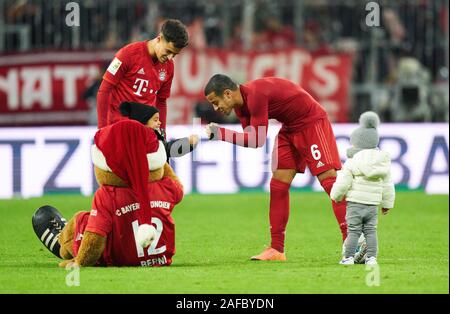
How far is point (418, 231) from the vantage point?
41.2 ft

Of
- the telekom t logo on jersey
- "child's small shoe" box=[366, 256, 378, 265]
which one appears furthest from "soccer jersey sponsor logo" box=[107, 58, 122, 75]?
"child's small shoe" box=[366, 256, 378, 265]

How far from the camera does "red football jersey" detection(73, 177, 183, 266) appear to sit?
29.5 ft

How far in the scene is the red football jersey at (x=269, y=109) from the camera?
31.9ft

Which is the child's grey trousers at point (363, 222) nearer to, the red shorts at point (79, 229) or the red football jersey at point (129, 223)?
the red football jersey at point (129, 223)

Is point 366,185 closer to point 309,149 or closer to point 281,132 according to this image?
point 309,149

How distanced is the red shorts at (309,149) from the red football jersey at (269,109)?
7cm

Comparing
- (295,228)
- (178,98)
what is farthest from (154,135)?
(178,98)

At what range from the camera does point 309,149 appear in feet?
32.9

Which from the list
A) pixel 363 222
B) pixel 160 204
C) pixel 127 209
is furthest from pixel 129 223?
pixel 363 222

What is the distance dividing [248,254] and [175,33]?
6.84ft

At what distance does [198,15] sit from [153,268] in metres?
11.3

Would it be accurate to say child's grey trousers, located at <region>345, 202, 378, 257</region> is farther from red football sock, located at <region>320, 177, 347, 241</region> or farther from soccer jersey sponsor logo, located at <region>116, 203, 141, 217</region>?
soccer jersey sponsor logo, located at <region>116, 203, 141, 217</region>

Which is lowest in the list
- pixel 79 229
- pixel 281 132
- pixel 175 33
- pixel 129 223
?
pixel 79 229

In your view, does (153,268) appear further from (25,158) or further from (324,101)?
(324,101)
